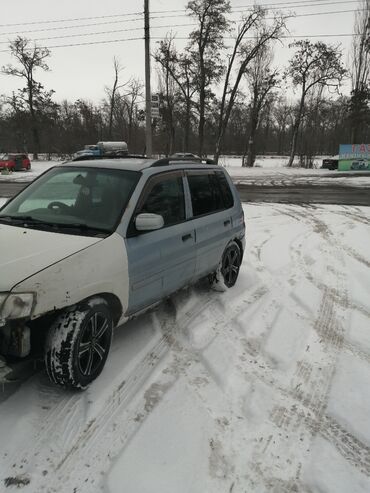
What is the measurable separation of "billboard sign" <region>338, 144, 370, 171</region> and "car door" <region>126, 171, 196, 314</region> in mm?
29776

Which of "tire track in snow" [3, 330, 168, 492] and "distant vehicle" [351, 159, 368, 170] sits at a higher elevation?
"distant vehicle" [351, 159, 368, 170]

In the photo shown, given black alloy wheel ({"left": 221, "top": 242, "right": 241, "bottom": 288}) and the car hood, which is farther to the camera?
black alloy wheel ({"left": 221, "top": 242, "right": 241, "bottom": 288})

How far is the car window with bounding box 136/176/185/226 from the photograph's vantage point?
362 cm

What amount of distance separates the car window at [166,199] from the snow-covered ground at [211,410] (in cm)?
119

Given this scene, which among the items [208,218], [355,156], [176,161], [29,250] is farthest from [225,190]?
[355,156]

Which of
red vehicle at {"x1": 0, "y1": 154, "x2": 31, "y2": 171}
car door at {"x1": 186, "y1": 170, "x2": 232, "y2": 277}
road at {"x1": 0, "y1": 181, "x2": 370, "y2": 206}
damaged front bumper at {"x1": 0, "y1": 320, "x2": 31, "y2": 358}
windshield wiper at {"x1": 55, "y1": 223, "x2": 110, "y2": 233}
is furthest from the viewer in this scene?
red vehicle at {"x1": 0, "y1": 154, "x2": 31, "y2": 171}

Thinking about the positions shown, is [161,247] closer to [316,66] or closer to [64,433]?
[64,433]

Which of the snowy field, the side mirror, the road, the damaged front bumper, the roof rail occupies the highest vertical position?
the roof rail

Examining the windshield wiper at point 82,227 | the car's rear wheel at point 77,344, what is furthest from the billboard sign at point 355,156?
the car's rear wheel at point 77,344

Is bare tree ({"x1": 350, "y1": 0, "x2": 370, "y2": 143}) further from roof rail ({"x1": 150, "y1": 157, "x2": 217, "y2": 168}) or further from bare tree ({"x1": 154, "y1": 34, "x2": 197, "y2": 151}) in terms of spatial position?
roof rail ({"x1": 150, "y1": 157, "x2": 217, "y2": 168})

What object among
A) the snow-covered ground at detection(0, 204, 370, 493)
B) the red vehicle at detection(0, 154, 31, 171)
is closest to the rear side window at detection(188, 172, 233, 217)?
the snow-covered ground at detection(0, 204, 370, 493)

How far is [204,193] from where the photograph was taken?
4617mm

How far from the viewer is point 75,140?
4812 cm

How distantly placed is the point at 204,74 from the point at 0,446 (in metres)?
32.9
